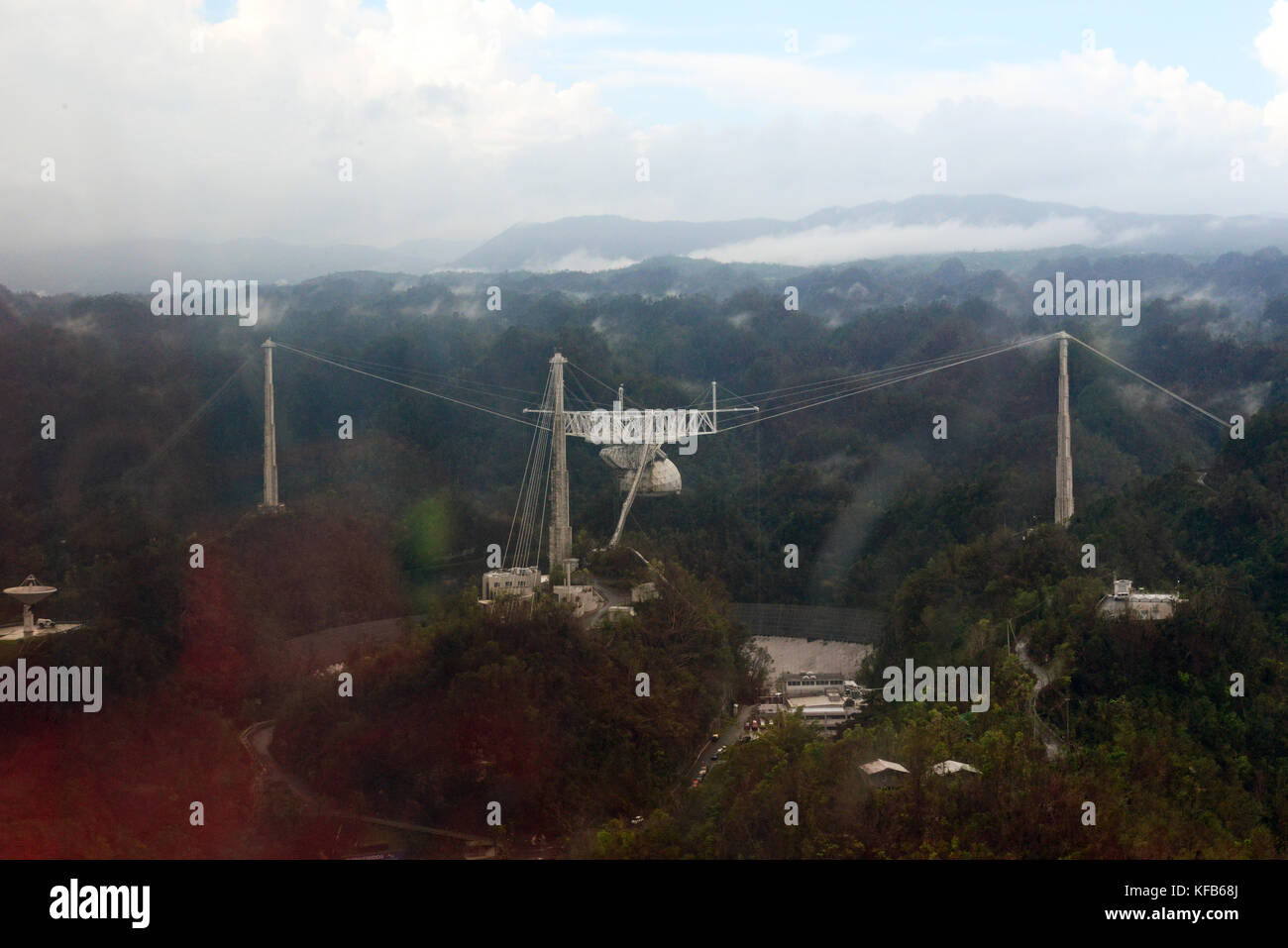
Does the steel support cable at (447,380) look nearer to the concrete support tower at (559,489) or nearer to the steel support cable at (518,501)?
the steel support cable at (518,501)

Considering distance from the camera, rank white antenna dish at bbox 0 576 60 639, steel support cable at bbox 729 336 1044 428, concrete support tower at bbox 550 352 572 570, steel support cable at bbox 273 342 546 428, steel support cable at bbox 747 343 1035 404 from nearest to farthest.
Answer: white antenna dish at bbox 0 576 60 639
concrete support tower at bbox 550 352 572 570
steel support cable at bbox 273 342 546 428
steel support cable at bbox 729 336 1044 428
steel support cable at bbox 747 343 1035 404

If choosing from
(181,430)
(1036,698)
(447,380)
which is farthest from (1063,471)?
(447,380)

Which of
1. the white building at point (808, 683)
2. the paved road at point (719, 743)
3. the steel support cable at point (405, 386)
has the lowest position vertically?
the paved road at point (719, 743)

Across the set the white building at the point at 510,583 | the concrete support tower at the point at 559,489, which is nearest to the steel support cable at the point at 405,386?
the concrete support tower at the point at 559,489

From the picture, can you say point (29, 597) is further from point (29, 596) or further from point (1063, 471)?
point (1063, 471)

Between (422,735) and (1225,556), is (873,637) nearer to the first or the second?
(1225,556)

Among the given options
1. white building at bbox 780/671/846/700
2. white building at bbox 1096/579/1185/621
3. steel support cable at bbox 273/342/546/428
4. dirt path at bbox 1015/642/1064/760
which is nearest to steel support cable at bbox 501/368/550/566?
steel support cable at bbox 273/342/546/428

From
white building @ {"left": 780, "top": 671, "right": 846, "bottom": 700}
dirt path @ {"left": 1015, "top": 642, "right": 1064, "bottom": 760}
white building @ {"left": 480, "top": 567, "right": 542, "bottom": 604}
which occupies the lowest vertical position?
white building @ {"left": 780, "top": 671, "right": 846, "bottom": 700}

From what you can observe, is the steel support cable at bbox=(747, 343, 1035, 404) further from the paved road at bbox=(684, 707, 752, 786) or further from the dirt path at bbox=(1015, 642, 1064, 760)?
the dirt path at bbox=(1015, 642, 1064, 760)
